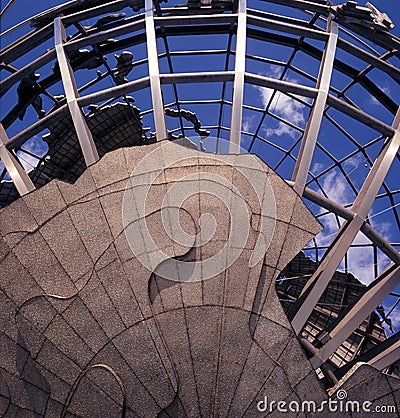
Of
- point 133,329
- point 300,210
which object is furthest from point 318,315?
point 133,329

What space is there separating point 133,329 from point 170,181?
3932 mm

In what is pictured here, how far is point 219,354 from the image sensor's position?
11.8m

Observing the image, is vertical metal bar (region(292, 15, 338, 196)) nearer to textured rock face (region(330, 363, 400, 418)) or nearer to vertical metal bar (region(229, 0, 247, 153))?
vertical metal bar (region(229, 0, 247, 153))

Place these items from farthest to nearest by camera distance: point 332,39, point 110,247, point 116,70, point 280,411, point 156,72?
point 116,70 → point 332,39 → point 156,72 → point 110,247 → point 280,411

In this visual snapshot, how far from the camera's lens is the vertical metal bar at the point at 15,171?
48.1 ft

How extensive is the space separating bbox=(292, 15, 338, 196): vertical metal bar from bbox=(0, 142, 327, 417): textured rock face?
3.18ft

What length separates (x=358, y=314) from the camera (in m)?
13.6

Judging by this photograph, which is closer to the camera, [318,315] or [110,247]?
[110,247]

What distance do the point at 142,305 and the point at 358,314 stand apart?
239 inches

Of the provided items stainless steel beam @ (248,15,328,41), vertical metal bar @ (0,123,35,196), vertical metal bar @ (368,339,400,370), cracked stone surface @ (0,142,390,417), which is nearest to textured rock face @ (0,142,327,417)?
cracked stone surface @ (0,142,390,417)

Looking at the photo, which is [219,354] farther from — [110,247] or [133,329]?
[110,247]

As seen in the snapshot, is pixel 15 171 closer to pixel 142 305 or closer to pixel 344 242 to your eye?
pixel 142 305

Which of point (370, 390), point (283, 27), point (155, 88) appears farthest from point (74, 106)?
point (370, 390)

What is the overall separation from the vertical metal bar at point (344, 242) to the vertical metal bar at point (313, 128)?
1859 millimetres
